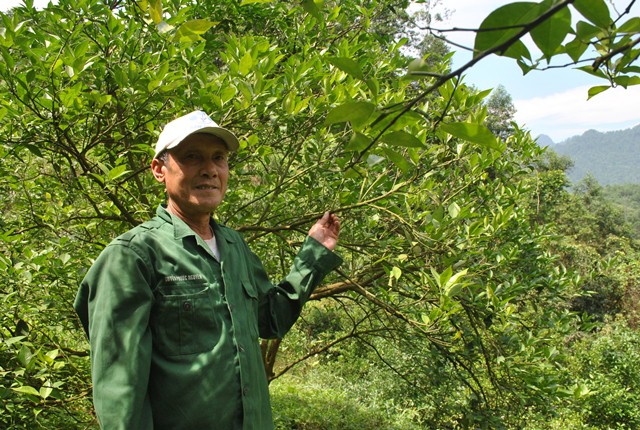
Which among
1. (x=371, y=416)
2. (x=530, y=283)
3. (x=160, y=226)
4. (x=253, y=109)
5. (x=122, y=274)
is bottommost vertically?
(x=371, y=416)

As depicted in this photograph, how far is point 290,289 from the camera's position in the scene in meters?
1.71

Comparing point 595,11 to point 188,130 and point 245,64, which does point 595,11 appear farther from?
point 245,64

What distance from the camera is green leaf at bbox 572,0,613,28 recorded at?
521 millimetres

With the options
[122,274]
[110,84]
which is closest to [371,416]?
[110,84]

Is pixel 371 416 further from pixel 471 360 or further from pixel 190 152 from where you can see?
pixel 190 152

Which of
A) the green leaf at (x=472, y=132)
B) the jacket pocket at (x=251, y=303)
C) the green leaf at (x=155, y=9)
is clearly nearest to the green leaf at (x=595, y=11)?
the green leaf at (x=472, y=132)

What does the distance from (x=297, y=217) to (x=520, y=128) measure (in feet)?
4.27

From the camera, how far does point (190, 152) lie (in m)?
1.49

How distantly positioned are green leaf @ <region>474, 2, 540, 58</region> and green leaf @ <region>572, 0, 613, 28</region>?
3.1 inches

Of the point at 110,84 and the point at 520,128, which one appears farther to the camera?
the point at 520,128

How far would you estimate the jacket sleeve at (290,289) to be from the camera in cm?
168

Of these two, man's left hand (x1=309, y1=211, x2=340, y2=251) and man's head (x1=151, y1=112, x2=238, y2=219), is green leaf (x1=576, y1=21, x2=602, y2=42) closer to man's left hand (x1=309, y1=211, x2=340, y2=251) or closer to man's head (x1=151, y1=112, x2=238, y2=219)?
man's head (x1=151, y1=112, x2=238, y2=219)

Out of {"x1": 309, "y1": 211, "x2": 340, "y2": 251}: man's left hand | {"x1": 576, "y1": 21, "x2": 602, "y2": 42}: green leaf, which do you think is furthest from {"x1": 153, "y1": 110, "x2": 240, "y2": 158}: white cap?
{"x1": 576, "y1": 21, "x2": 602, "y2": 42}: green leaf

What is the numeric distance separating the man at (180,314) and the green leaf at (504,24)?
100cm
